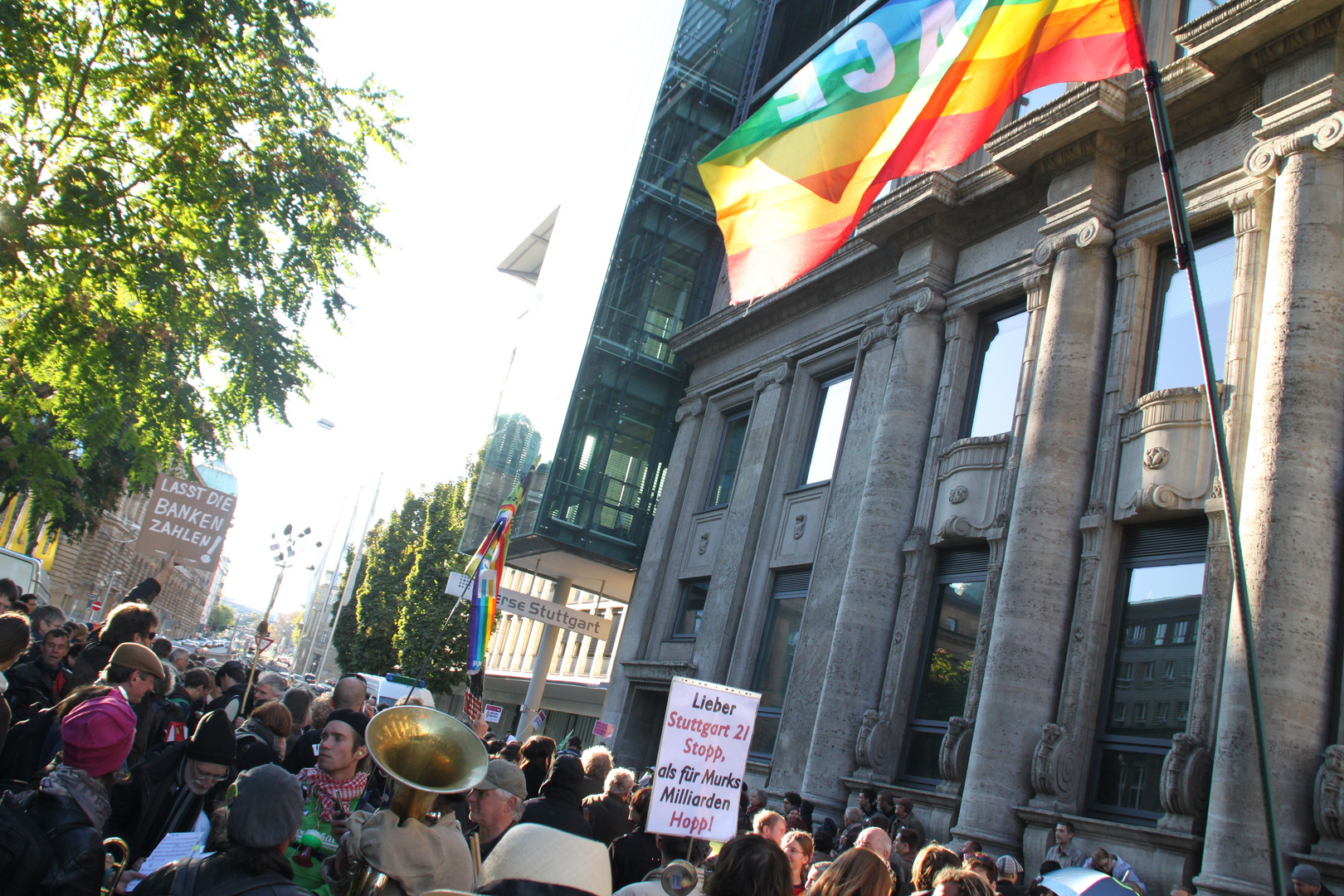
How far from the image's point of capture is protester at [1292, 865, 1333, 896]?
329 inches

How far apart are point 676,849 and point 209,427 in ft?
35.4

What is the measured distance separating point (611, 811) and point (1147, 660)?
304 inches

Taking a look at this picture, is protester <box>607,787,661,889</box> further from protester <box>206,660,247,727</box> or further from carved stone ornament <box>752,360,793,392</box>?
carved stone ornament <box>752,360,793,392</box>

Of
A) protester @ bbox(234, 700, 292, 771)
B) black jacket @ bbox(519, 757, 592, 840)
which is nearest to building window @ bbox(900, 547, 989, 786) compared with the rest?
black jacket @ bbox(519, 757, 592, 840)

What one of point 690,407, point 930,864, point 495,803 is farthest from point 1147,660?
point 690,407

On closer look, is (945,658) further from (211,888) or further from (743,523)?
(211,888)

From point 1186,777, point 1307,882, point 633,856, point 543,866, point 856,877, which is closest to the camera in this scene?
point 543,866

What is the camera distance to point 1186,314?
530 inches

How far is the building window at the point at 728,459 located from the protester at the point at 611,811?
51.5 feet

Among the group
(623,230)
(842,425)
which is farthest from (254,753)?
(623,230)

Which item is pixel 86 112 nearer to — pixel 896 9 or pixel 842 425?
pixel 896 9

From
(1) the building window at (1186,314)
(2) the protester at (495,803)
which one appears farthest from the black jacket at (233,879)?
(1) the building window at (1186,314)

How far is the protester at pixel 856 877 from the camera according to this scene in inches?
164

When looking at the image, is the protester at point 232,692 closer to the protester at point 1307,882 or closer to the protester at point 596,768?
the protester at point 596,768
